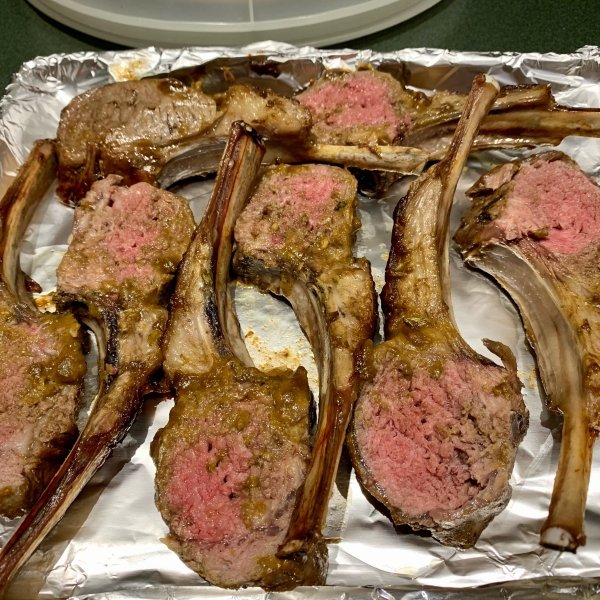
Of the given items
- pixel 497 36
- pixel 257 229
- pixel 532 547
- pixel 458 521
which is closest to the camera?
pixel 458 521

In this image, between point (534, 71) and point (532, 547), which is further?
point (534, 71)

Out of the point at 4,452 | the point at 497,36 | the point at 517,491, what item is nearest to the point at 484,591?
the point at 517,491

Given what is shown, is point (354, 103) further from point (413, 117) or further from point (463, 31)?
point (463, 31)

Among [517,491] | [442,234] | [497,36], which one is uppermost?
[497,36]

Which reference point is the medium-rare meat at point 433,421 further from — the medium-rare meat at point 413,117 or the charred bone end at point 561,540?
the medium-rare meat at point 413,117

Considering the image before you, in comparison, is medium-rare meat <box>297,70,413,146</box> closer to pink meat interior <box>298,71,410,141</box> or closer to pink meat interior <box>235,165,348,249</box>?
pink meat interior <box>298,71,410,141</box>

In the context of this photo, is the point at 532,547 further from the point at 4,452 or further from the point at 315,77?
the point at 315,77
